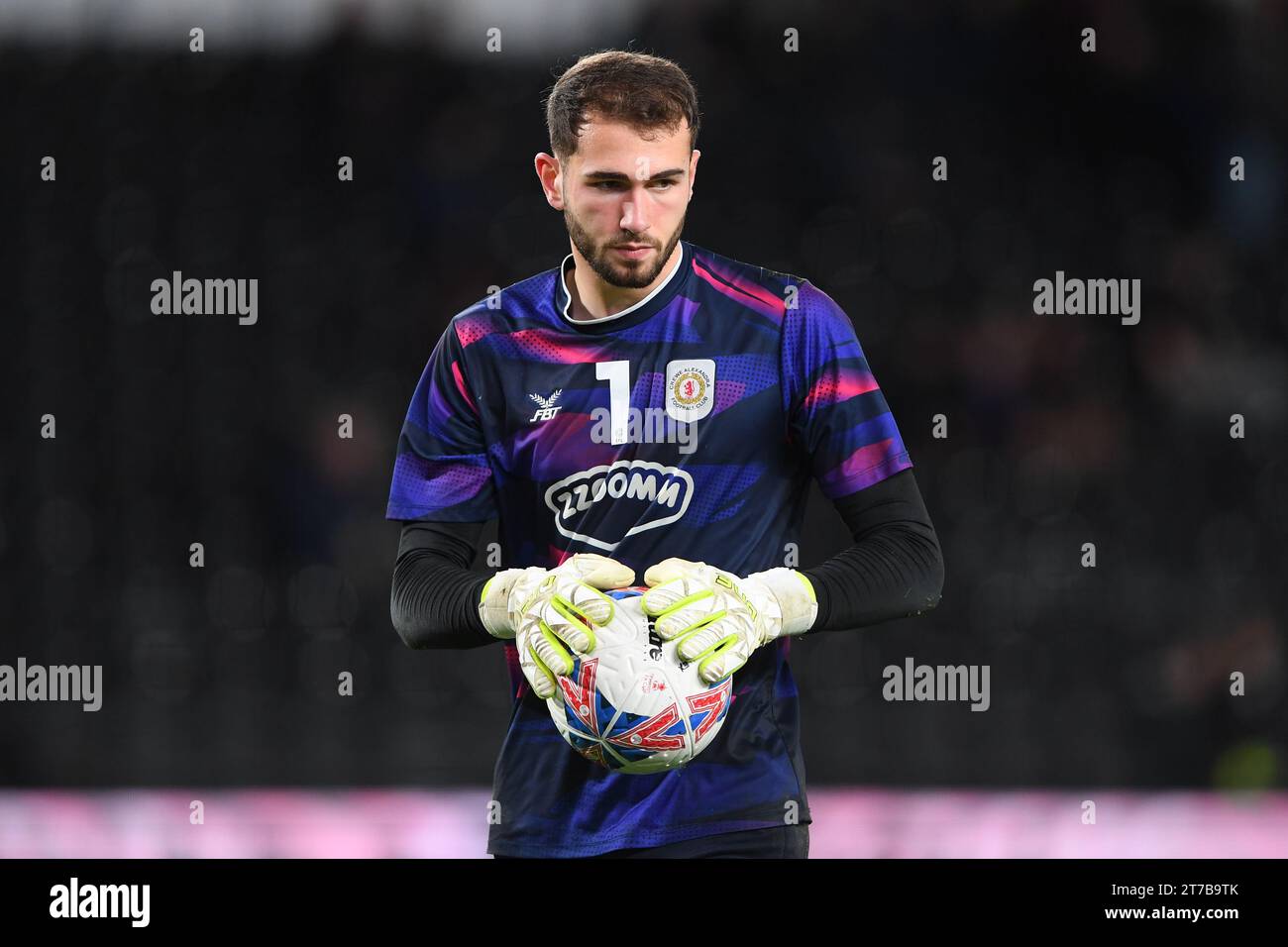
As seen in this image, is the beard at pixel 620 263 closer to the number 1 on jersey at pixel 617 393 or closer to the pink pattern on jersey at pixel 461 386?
the number 1 on jersey at pixel 617 393

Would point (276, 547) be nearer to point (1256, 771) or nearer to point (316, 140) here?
point (316, 140)

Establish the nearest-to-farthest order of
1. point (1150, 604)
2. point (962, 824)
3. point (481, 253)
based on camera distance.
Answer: point (962, 824), point (1150, 604), point (481, 253)

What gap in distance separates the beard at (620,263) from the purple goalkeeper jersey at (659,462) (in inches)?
2.8

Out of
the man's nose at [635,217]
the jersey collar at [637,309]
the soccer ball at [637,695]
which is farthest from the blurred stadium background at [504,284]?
the soccer ball at [637,695]

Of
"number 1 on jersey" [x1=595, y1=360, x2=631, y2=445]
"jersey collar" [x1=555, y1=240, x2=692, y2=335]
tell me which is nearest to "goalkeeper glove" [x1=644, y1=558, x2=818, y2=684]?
"number 1 on jersey" [x1=595, y1=360, x2=631, y2=445]

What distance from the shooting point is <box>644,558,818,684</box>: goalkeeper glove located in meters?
2.47

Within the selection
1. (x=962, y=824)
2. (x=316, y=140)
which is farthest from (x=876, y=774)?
(x=316, y=140)

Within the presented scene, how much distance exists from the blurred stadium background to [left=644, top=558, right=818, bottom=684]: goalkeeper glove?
319 cm

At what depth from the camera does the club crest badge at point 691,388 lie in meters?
2.81

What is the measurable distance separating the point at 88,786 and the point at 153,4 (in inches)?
129

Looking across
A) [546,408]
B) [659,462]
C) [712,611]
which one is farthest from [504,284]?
[712,611]

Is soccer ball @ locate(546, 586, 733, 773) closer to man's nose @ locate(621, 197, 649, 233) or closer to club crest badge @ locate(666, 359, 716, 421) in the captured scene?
club crest badge @ locate(666, 359, 716, 421)

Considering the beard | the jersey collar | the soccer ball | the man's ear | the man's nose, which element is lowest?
the soccer ball

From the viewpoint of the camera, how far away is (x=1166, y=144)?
621cm
